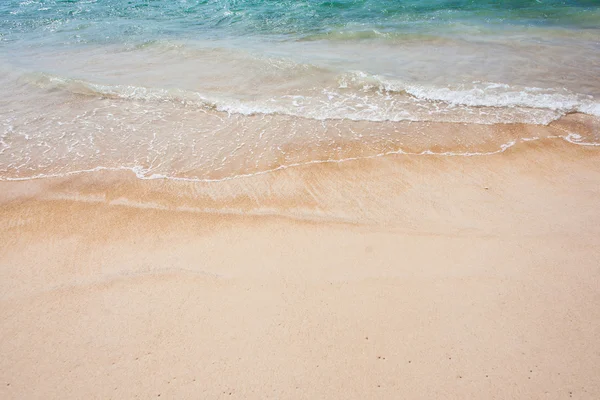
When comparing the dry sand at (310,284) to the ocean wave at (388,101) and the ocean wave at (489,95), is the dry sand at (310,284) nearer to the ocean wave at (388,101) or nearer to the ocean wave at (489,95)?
the ocean wave at (388,101)

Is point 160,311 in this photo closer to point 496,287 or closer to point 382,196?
point 382,196

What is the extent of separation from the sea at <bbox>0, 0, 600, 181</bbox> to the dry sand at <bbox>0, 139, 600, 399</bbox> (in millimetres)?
865

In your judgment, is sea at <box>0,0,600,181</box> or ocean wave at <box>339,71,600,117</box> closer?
sea at <box>0,0,600,181</box>

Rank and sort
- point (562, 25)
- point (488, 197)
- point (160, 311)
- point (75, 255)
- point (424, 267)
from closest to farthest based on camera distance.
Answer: point (160, 311) < point (424, 267) < point (75, 255) < point (488, 197) < point (562, 25)

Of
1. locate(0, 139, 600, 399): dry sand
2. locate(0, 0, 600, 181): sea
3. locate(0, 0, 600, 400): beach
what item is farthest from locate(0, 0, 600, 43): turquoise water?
locate(0, 139, 600, 399): dry sand

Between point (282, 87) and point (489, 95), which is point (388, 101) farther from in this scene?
point (282, 87)

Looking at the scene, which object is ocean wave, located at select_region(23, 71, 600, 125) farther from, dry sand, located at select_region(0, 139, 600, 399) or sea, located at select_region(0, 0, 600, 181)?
dry sand, located at select_region(0, 139, 600, 399)

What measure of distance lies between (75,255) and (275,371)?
2.95 meters

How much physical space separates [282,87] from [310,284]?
5859 mm

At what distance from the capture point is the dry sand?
3.21 m

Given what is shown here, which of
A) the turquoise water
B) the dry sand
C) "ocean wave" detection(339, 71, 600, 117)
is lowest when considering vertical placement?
the dry sand

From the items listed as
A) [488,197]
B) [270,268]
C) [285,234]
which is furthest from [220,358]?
[488,197]

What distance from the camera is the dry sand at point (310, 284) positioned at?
10.5 ft

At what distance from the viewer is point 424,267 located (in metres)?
4.12
